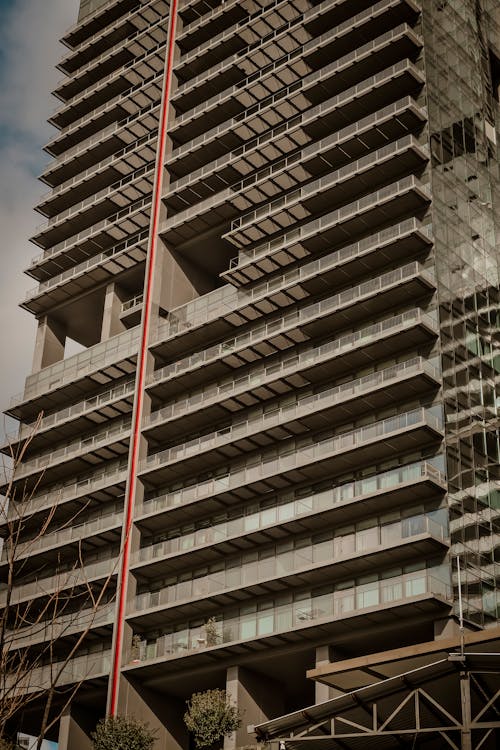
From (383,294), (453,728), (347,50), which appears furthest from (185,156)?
(453,728)

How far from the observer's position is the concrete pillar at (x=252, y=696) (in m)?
55.2

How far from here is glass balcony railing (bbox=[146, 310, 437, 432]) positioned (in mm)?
56688

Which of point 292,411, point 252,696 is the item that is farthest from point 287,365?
point 252,696

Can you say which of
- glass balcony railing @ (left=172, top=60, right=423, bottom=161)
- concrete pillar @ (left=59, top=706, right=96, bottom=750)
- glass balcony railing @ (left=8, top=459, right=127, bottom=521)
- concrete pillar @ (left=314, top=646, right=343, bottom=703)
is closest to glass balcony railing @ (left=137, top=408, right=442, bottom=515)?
glass balcony railing @ (left=8, top=459, right=127, bottom=521)

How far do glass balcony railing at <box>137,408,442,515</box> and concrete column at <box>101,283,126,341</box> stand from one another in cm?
1640

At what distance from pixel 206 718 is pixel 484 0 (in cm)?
5258

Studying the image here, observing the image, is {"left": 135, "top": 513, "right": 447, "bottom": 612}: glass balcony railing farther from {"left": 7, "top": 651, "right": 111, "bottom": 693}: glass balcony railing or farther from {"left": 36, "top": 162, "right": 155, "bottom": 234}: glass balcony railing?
{"left": 36, "top": 162, "right": 155, "bottom": 234}: glass balcony railing

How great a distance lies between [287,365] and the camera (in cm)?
6241

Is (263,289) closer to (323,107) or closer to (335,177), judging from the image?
(335,177)

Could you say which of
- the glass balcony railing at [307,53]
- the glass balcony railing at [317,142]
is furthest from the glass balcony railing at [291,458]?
the glass balcony railing at [307,53]

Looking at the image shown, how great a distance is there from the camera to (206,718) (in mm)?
50250

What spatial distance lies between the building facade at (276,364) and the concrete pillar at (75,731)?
0.17 meters

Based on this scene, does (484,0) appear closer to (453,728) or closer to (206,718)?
(206,718)

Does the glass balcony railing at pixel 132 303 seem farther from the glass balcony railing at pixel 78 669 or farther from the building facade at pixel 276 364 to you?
the glass balcony railing at pixel 78 669
